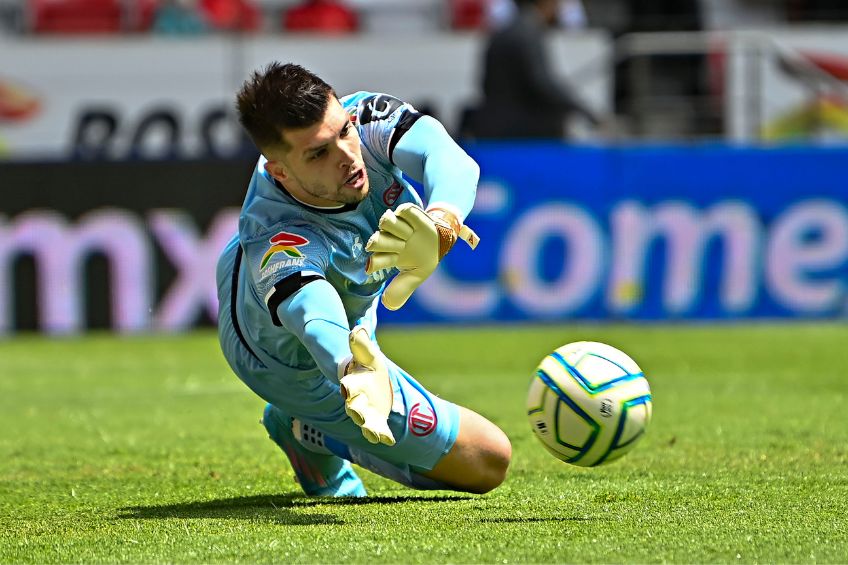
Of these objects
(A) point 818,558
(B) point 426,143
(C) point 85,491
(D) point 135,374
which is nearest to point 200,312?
(D) point 135,374

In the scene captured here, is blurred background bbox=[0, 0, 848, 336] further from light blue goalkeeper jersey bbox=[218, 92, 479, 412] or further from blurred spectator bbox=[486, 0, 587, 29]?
light blue goalkeeper jersey bbox=[218, 92, 479, 412]

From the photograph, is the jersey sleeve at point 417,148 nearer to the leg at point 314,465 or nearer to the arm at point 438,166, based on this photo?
the arm at point 438,166

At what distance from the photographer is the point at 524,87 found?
46.7 ft

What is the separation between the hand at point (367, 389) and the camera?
15.1 feet

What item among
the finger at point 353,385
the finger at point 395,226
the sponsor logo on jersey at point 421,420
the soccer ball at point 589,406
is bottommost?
the sponsor logo on jersey at point 421,420

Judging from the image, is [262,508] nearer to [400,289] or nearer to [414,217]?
[400,289]

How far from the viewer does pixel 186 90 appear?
1728 cm

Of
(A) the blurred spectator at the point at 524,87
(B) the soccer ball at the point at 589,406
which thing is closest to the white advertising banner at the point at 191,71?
(A) the blurred spectator at the point at 524,87

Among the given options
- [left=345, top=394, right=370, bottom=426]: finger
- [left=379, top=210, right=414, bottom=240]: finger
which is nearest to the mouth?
[left=379, top=210, right=414, bottom=240]: finger

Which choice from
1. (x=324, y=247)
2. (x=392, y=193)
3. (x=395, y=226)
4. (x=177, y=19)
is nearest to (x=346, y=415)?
(x=324, y=247)

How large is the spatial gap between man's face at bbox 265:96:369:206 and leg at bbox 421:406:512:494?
109cm

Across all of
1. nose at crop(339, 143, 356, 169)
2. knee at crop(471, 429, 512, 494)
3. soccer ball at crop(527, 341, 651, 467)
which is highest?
nose at crop(339, 143, 356, 169)

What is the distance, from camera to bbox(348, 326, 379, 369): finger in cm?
469

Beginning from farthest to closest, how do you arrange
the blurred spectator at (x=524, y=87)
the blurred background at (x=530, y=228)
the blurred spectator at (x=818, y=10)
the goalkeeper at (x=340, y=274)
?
the blurred spectator at (x=818, y=10)
the blurred spectator at (x=524, y=87)
the blurred background at (x=530, y=228)
the goalkeeper at (x=340, y=274)
